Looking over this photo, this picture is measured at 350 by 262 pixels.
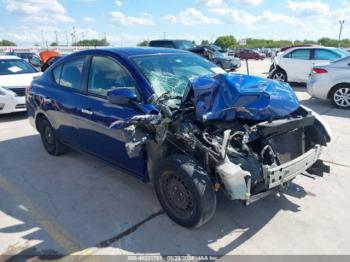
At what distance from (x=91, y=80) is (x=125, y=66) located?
0.68m

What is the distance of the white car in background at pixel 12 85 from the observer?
26.0 ft

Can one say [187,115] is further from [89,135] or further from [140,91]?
[89,135]

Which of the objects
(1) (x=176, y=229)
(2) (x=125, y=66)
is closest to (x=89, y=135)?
(2) (x=125, y=66)

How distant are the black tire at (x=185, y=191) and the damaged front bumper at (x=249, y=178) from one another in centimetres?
20

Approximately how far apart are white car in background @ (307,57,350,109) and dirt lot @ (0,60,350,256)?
409cm

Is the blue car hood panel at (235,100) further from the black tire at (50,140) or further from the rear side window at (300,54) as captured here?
the rear side window at (300,54)

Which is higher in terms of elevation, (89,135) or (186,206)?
(89,135)

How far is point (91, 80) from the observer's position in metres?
4.08

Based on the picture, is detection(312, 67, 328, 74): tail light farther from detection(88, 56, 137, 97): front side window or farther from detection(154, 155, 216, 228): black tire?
detection(154, 155, 216, 228): black tire

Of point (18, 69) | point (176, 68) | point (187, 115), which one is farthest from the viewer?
point (18, 69)

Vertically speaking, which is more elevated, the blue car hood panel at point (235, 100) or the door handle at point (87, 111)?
the blue car hood panel at point (235, 100)

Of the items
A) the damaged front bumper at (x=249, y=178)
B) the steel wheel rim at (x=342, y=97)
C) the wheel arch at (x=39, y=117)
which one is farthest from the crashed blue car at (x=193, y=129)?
the steel wheel rim at (x=342, y=97)

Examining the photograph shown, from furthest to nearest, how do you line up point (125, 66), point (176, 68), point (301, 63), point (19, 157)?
1. point (301, 63)
2. point (19, 157)
3. point (176, 68)
4. point (125, 66)

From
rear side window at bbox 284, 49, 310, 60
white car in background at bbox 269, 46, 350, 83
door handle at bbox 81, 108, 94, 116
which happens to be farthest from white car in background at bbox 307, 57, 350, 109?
door handle at bbox 81, 108, 94, 116
